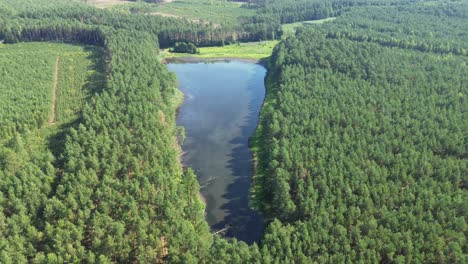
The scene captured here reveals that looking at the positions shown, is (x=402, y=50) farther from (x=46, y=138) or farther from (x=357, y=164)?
(x=46, y=138)

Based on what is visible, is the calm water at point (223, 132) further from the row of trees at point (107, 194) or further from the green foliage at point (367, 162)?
the row of trees at point (107, 194)

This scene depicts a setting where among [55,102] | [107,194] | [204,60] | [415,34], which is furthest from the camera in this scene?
[204,60]

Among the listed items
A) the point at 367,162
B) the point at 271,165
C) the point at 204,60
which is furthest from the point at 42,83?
the point at 367,162

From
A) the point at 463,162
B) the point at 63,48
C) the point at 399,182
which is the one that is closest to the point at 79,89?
the point at 63,48

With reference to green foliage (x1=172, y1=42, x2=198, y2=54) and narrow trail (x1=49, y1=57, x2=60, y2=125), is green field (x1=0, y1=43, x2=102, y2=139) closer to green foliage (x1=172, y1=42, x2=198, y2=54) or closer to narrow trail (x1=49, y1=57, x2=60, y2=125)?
narrow trail (x1=49, y1=57, x2=60, y2=125)

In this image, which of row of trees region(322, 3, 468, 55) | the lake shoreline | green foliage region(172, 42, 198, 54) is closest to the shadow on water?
the lake shoreline

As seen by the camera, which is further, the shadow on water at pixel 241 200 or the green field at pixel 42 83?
the green field at pixel 42 83

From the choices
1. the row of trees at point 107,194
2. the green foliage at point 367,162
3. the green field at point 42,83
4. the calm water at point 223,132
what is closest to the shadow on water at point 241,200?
the calm water at point 223,132

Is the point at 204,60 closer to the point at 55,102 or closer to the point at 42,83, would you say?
the point at 42,83
